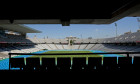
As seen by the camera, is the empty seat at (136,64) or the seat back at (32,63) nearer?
the empty seat at (136,64)

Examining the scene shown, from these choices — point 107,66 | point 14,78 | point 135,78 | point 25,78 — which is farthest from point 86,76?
point 14,78

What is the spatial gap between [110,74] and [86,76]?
846 mm

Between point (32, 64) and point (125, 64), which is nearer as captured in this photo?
point (125, 64)

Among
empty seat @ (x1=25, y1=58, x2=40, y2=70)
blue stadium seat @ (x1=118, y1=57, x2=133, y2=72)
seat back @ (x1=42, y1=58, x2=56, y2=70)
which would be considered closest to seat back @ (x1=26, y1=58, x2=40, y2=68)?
empty seat @ (x1=25, y1=58, x2=40, y2=70)

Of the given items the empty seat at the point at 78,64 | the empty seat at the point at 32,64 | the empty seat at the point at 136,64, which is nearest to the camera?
the empty seat at the point at 136,64

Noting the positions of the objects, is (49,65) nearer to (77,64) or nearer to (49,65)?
(49,65)

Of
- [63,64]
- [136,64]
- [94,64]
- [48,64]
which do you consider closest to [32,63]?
[48,64]

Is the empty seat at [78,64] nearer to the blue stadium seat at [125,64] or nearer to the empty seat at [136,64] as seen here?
the blue stadium seat at [125,64]

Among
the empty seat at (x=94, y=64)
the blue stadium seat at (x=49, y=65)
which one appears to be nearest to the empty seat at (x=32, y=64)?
the blue stadium seat at (x=49, y=65)

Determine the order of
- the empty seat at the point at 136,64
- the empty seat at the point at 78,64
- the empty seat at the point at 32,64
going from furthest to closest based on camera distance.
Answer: the empty seat at the point at 32,64
the empty seat at the point at 78,64
the empty seat at the point at 136,64

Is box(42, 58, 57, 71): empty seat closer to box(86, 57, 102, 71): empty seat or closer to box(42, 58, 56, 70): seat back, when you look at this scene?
box(42, 58, 56, 70): seat back

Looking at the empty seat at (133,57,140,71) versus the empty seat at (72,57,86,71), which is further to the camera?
the empty seat at (72,57,86,71)

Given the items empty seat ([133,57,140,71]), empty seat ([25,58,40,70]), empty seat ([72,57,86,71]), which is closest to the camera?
empty seat ([133,57,140,71])

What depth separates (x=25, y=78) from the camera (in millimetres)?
2727
